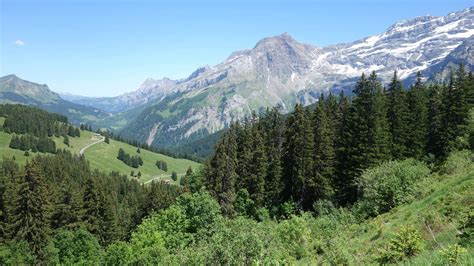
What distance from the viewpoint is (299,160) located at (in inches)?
2586

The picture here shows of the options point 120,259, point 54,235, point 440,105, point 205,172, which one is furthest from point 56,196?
point 440,105

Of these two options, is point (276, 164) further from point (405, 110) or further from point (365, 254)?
point (365, 254)

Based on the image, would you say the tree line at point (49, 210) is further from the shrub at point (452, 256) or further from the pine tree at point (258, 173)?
the shrub at point (452, 256)

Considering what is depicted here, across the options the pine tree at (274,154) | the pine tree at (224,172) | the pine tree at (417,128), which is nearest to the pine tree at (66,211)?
the pine tree at (224,172)

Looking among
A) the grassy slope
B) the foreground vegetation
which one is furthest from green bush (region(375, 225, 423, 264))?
the grassy slope

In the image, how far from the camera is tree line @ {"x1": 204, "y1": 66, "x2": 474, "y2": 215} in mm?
59062

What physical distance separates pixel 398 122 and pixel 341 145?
33.9 ft

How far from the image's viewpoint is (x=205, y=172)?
250 feet

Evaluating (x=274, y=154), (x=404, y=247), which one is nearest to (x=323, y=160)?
(x=274, y=154)

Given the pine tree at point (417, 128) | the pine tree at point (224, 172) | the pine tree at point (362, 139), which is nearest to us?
the pine tree at point (362, 139)

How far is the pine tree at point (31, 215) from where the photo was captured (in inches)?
2891

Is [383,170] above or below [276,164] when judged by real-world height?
above

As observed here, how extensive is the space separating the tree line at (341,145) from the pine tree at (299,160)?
17cm

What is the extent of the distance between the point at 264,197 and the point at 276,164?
21.4ft
